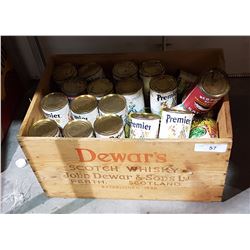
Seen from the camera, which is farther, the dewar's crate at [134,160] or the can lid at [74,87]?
the can lid at [74,87]

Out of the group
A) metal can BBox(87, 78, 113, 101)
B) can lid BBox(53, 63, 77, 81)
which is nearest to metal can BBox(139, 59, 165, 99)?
metal can BBox(87, 78, 113, 101)

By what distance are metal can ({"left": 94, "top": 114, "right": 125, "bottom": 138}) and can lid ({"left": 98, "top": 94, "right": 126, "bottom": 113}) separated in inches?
0.9

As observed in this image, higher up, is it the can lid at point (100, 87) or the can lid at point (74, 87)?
the can lid at point (74, 87)

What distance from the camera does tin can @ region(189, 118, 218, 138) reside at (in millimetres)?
990

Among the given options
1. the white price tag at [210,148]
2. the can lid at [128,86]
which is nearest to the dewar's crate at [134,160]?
the white price tag at [210,148]

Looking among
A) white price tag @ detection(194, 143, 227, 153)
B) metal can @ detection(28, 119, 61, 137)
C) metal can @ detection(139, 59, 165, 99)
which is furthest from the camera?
metal can @ detection(139, 59, 165, 99)

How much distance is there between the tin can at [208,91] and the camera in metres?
0.94

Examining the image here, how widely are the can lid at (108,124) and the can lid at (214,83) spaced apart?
0.25 meters

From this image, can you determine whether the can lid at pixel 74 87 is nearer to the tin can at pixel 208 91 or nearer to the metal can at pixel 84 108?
the metal can at pixel 84 108

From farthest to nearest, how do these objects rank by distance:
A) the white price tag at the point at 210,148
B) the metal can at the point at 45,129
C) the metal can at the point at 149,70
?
the metal can at the point at 149,70 < the metal can at the point at 45,129 < the white price tag at the point at 210,148

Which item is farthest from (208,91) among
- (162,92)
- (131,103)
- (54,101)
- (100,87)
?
(54,101)

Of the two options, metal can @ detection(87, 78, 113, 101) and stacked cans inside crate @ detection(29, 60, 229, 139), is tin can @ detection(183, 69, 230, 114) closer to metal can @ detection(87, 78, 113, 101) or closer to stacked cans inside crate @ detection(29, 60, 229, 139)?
stacked cans inside crate @ detection(29, 60, 229, 139)

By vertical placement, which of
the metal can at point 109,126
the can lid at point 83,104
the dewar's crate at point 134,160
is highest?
the can lid at point 83,104
